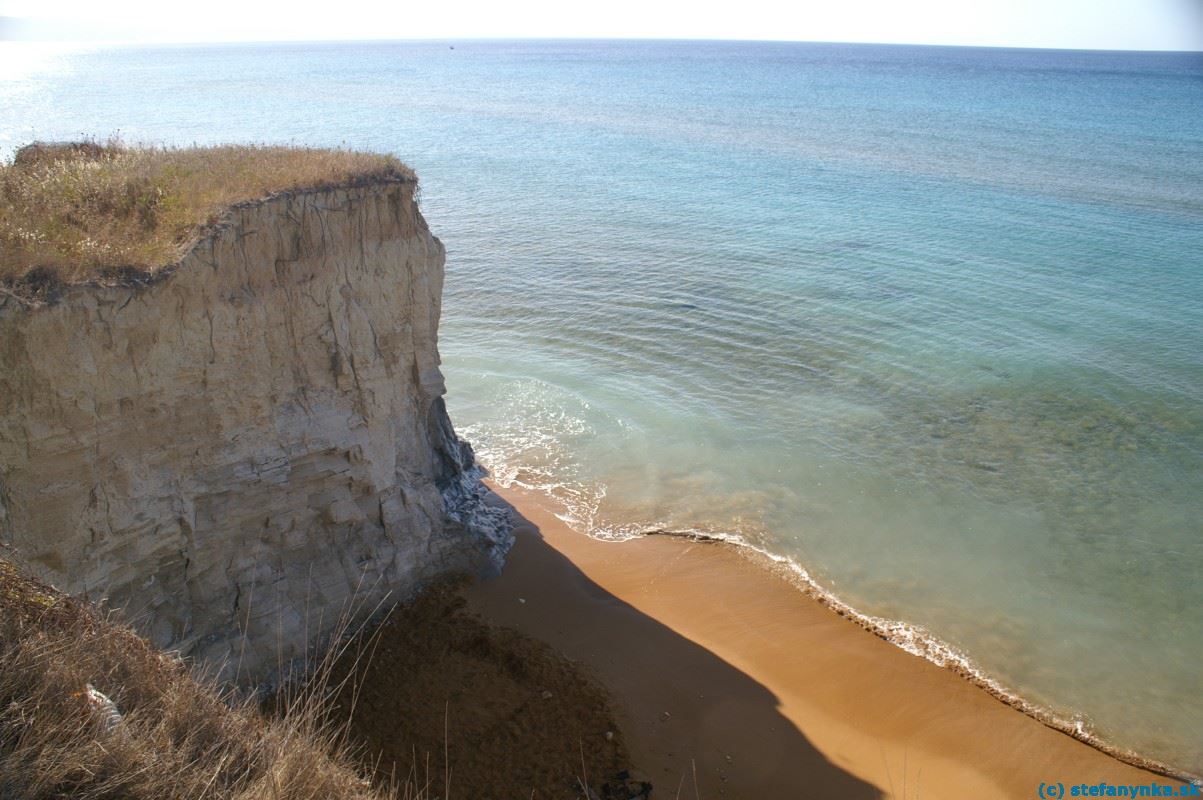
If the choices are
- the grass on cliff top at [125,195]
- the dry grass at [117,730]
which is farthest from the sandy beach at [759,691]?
the grass on cliff top at [125,195]

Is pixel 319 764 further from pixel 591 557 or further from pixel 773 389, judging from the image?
pixel 773 389

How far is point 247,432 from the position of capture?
955cm

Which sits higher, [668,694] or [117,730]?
[117,730]

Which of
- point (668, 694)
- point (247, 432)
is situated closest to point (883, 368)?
point (668, 694)

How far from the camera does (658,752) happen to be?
973cm

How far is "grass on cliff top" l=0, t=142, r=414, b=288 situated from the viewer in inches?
321

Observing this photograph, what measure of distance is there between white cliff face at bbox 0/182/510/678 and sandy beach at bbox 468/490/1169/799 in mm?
1995

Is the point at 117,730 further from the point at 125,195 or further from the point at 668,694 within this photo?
the point at 668,694

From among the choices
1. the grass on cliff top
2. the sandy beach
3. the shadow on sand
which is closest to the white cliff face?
the grass on cliff top

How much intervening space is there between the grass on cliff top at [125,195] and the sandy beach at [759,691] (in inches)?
245

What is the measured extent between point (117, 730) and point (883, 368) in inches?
730

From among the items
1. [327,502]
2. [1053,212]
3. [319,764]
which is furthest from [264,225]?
[1053,212]

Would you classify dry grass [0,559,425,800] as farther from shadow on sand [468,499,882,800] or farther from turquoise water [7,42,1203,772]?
turquoise water [7,42,1203,772]

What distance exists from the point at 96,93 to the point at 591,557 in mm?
77229
